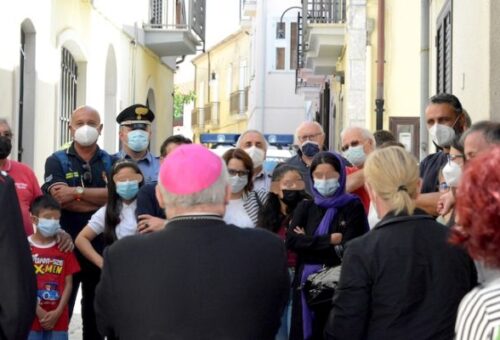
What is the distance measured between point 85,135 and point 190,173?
14.0ft

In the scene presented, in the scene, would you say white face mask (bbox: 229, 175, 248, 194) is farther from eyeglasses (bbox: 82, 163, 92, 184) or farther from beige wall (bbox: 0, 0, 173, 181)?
beige wall (bbox: 0, 0, 173, 181)

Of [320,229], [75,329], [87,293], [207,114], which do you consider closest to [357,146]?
[320,229]

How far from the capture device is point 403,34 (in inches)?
771

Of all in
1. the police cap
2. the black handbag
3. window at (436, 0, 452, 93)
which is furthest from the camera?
window at (436, 0, 452, 93)

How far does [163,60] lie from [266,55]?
2376 cm

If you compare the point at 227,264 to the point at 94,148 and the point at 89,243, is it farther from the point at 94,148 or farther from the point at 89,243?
the point at 94,148

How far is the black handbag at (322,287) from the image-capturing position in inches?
249

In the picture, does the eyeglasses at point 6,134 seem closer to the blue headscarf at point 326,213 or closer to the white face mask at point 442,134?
the blue headscarf at point 326,213

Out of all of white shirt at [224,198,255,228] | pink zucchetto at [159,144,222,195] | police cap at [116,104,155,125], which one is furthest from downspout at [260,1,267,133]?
pink zucchetto at [159,144,222,195]

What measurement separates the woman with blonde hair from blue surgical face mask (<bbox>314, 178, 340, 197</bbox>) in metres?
2.11

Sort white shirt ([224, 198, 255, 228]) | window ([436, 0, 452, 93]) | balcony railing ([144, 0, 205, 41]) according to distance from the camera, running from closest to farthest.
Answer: white shirt ([224, 198, 255, 228])
window ([436, 0, 452, 93])
balcony railing ([144, 0, 205, 41])

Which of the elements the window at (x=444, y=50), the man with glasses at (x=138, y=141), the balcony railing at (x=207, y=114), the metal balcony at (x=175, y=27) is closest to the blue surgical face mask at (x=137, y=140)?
the man with glasses at (x=138, y=141)

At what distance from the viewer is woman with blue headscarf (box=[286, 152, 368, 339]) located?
22.2 ft

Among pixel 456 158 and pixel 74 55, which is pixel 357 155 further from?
pixel 74 55
